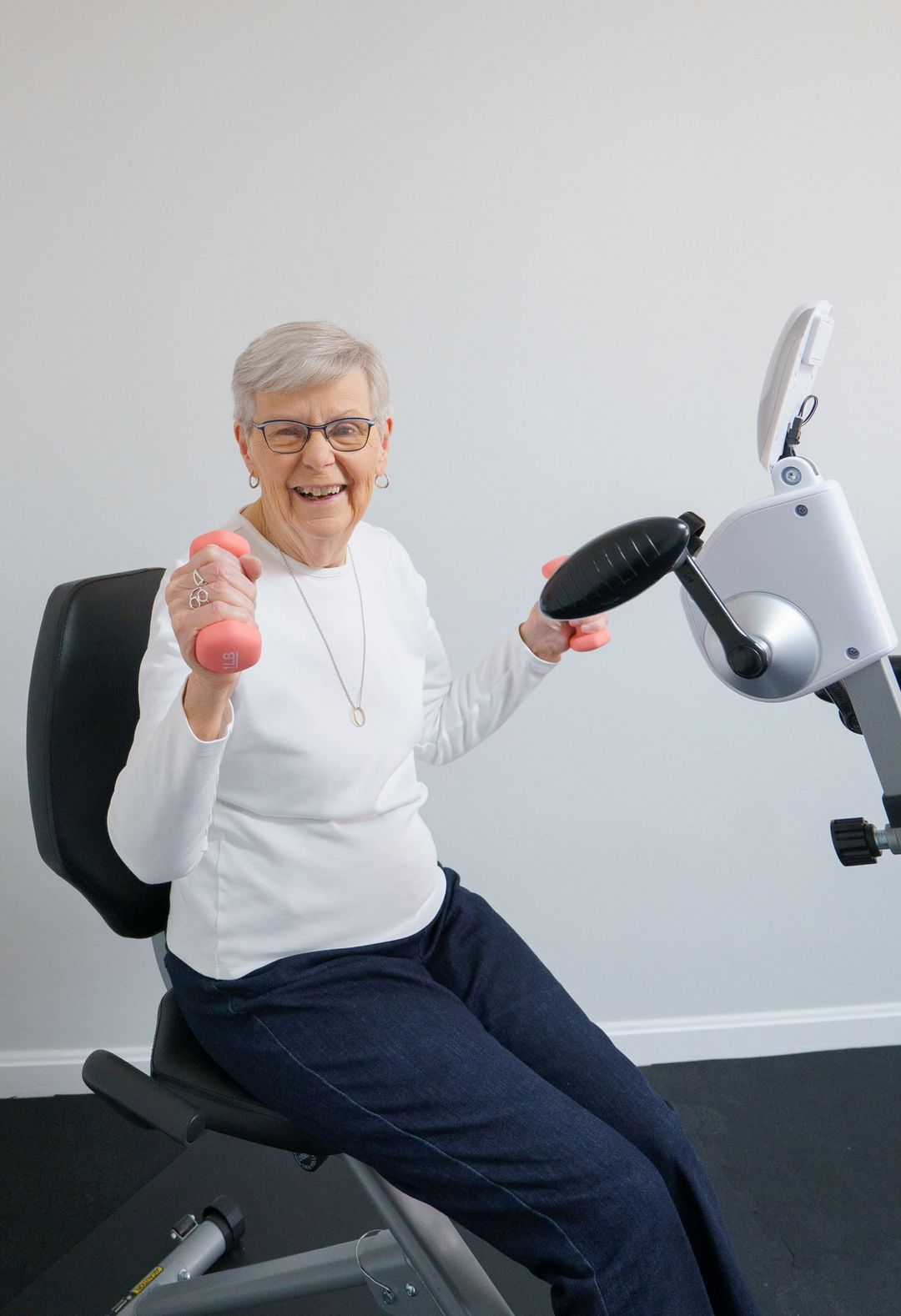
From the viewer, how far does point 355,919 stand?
4.12ft

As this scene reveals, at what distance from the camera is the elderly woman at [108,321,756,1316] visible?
1066 millimetres

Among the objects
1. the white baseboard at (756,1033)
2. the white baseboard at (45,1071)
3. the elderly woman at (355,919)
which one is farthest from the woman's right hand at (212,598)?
the white baseboard at (756,1033)

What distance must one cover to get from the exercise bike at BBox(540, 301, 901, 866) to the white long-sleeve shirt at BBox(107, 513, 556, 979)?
0.45 m

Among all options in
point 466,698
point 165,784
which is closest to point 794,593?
point 165,784

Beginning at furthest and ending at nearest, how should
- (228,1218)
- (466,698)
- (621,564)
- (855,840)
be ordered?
(228,1218)
(466,698)
(855,840)
(621,564)

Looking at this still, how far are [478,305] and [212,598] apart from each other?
115 cm

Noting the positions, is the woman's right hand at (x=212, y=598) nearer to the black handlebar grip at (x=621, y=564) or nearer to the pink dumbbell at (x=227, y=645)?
the pink dumbbell at (x=227, y=645)

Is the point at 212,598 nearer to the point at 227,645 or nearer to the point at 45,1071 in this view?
the point at 227,645

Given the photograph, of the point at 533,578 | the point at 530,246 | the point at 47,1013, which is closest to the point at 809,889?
the point at 533,578

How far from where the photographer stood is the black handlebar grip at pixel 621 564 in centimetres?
82

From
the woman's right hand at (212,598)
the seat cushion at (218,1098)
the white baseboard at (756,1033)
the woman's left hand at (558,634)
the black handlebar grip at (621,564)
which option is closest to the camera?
the black handlebar grip at (621,564)

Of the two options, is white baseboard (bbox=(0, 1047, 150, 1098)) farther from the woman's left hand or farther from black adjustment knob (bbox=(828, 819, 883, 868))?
black adjustment knob (bbox=(828, 819, 883, 868))

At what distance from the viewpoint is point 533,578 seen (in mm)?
2018

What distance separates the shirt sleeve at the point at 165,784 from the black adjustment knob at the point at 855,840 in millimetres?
558
